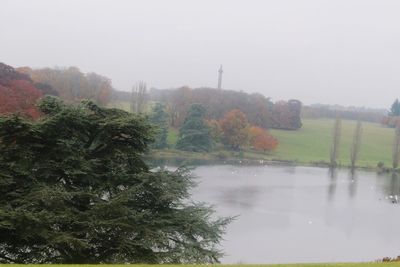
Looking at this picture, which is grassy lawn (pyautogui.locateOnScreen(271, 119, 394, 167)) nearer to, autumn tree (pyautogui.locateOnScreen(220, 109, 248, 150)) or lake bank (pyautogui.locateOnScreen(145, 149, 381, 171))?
lake bank (pyautogui.locateOnScreen(145, 149, 381, 171))

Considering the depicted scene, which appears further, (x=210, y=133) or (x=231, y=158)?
(x=210, y=133)

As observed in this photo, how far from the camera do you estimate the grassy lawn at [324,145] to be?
234 ft

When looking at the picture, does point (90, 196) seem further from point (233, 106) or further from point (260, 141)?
point (233, 106)

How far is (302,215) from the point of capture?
28.5m

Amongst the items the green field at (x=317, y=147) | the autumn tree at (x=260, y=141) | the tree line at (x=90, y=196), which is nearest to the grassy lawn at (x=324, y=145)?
the green field at (x=317, y=147)

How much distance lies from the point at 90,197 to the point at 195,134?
54.9m

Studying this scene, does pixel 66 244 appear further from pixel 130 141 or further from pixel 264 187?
pixel 264 187

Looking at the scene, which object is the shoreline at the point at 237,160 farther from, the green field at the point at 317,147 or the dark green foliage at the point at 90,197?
the dark green foliage at the point at 90,197

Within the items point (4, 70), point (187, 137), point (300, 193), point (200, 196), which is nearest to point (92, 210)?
point (200, 196)

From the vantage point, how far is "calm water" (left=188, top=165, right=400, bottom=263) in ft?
65.3

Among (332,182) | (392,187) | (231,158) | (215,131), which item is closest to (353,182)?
(332,182)

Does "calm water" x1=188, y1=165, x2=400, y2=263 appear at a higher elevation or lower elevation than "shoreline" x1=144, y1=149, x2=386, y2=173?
higher

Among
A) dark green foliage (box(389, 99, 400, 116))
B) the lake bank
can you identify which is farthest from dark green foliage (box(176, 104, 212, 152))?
dark green foliage (box(389, 99, 400, 116))

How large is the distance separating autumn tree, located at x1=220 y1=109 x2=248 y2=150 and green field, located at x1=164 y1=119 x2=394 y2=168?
6.22 ft
